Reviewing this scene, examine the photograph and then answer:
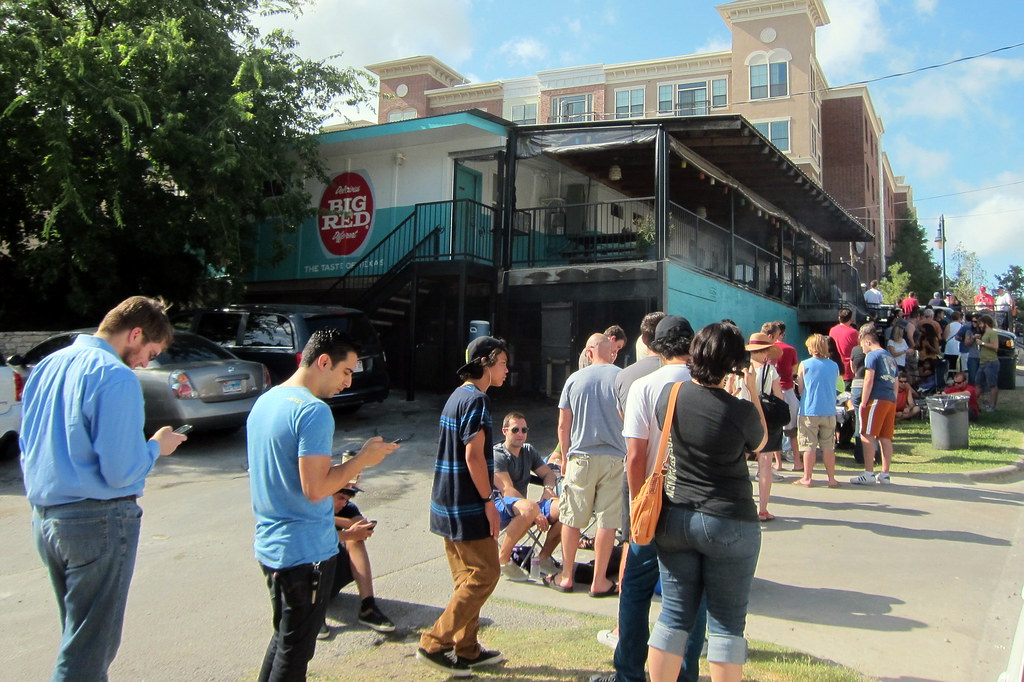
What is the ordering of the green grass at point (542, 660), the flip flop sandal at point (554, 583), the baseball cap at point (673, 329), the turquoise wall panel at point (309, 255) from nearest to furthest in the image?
the green grass at point (542, 660)
the baseball cap at point (673, 329)
the flip flop sandal at point (554, 583)
the turquoise wall panel at point (309, 255)

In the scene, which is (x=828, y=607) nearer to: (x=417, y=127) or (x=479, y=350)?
(x=479, y=350)

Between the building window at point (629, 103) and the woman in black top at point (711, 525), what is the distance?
41.7 m

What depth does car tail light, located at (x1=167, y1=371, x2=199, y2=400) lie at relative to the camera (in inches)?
342

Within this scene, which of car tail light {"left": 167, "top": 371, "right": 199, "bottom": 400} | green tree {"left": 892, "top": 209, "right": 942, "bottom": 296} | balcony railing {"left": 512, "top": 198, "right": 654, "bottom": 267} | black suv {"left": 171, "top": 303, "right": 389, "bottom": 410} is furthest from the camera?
green tree {"left": 892, "top": 209, "right": 942, "bottom": 296}

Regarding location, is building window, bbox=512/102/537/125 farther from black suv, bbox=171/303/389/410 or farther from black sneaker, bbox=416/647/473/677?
black sneaker, bbox=416/647/473/677

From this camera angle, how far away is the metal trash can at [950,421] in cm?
1002

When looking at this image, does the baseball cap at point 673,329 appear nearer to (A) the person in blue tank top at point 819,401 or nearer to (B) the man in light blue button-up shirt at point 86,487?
(B) the man in light blue button-up shirt at point 86,487

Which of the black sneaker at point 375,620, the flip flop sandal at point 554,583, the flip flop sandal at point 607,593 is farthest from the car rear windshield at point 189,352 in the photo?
the flip flop sandal at point 607,593

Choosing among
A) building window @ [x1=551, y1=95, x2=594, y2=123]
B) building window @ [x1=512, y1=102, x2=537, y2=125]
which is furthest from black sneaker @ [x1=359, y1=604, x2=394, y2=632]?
building window @ [x1=512, y1=102, x2=537, y2=125]

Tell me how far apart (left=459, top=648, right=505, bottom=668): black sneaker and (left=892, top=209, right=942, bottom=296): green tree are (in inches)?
1854

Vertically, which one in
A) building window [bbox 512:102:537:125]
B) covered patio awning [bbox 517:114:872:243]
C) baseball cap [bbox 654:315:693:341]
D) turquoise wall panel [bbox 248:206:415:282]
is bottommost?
baseball cap [bbox 654:315:693:341]

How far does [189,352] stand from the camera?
9297mm

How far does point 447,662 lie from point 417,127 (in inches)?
490

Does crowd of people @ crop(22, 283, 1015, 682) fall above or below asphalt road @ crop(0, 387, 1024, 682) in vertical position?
above
